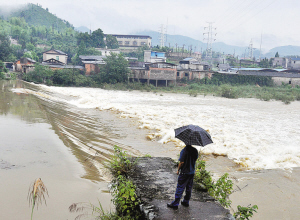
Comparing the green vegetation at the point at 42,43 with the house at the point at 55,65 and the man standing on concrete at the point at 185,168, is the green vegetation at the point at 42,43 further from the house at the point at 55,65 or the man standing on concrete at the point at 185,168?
the man standing on concrete at the point at 185,168

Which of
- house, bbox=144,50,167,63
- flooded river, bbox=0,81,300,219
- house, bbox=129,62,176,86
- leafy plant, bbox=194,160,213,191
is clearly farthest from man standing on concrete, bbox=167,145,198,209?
house, bbox=144,50,167,63

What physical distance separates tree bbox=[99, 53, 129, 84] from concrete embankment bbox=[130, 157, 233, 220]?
29506 mm

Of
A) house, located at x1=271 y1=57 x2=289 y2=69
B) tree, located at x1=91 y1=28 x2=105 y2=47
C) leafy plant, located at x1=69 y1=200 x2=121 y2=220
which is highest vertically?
tree, located at x1=91 y1=28 x2=105 y2=47

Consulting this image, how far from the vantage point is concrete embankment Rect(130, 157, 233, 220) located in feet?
11.5

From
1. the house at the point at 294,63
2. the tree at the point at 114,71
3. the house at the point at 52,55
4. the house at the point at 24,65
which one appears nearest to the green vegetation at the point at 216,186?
the tree at the point at 114,71

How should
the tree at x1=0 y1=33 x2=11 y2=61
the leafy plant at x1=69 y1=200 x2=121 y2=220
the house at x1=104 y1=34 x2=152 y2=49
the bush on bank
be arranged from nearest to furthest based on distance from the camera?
the leafy plant at x1=69 y1=200 x2=121 y2=220, the bush on bank, the tree at x1=0 y1=33 x2=11 y2=61, the house at x1=104 y1=34 x2=152 y2=49

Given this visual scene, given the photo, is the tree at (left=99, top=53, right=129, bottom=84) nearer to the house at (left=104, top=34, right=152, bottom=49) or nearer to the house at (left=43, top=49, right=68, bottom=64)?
the house at (left=43, top=49, right=68, bottom=64)

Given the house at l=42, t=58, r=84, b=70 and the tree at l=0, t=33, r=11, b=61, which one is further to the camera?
the tree at l=0, t=33, r=11, b=61

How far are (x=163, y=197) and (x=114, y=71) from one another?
3107 cm

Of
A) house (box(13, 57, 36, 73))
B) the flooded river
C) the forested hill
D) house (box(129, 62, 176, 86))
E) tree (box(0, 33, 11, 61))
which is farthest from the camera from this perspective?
the forested hill

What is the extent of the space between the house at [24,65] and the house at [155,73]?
15347mm

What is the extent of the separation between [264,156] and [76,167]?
5.87m

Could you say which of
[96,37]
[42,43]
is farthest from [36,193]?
[42,43]

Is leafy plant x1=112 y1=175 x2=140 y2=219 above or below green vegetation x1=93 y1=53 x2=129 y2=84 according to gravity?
below
